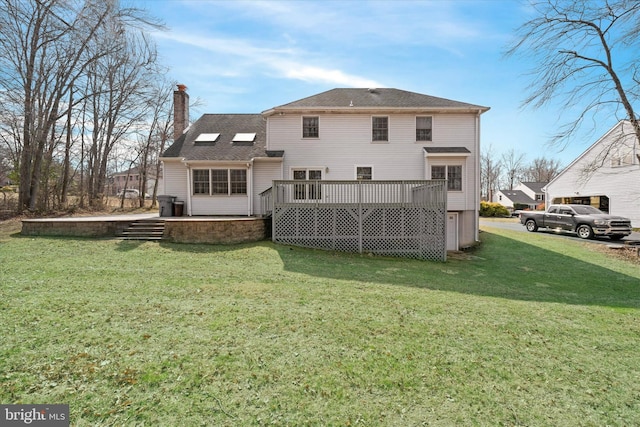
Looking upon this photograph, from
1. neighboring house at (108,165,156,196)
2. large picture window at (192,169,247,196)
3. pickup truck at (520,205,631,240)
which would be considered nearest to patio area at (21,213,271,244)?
large picture window at (192,169,247,196)

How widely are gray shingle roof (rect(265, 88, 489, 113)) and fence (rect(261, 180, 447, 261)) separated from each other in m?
4.79

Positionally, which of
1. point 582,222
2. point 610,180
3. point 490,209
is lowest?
point 582,222

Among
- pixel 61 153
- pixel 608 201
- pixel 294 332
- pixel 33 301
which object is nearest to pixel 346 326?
pixel 294 332

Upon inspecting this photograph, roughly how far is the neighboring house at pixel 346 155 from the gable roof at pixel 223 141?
0.10 metres

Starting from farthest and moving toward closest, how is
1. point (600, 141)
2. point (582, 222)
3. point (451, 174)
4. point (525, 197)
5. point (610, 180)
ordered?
point (525, 197) < point (600, 141) < point (610, 180) < point (582, 222) < point (451, 174)

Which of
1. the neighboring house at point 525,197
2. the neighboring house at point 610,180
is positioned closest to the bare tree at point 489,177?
the neighboring house at point 525,197

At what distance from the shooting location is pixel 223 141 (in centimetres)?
1524

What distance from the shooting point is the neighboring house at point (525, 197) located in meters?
52.7

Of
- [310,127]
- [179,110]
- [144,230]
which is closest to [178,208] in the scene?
[144,230]

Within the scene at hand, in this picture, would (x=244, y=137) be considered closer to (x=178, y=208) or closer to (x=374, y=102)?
(x=178, y=208)

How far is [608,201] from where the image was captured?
22453 millimetres

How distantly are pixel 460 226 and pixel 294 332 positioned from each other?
12.2 meters

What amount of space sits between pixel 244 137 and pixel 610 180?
26.0 meters

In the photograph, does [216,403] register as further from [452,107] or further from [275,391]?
[452,107]
